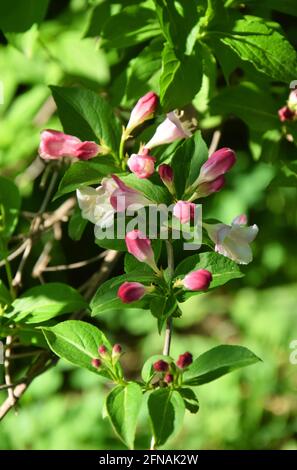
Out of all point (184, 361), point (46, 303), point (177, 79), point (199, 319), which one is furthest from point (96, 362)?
point (199, 319)

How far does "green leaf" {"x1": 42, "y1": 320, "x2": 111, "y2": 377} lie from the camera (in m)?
Answer: 1.19

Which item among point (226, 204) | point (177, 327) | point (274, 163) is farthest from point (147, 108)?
point (177, 327)

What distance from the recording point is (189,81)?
1.33 meters

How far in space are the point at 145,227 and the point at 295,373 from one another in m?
2.38

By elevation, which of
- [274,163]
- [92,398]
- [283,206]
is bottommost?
[92,398]

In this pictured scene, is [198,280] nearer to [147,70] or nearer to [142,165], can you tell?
[142,165]

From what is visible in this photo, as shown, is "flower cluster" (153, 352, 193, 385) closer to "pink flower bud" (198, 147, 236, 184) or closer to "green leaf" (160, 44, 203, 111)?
"pink flower bud" (198, 147, 236, 184)

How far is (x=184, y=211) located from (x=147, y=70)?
531mm

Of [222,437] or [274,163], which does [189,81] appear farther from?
[222,437]

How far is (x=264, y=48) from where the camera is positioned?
1.34 metres

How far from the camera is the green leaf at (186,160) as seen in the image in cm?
123

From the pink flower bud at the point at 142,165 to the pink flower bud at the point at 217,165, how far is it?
0.26 ft
